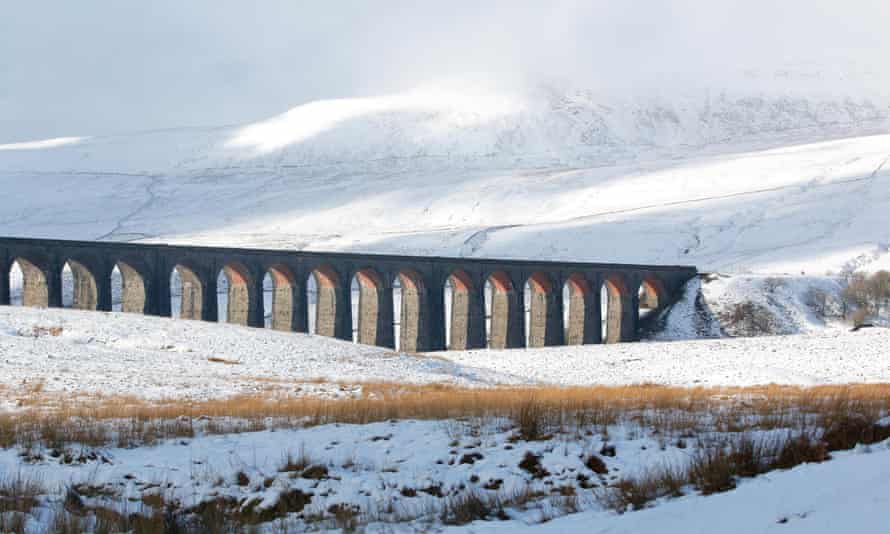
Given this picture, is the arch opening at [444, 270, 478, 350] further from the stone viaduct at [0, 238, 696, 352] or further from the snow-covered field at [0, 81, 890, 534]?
the snow-covered field at [0, 81, 890, 534]

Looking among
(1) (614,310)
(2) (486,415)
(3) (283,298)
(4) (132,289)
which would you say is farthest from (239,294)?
(2) (486,415)

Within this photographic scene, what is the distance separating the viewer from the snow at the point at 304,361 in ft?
91.3

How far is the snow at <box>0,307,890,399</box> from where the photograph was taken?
27.8m

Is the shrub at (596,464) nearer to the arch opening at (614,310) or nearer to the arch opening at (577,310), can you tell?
the arch opening at (577,310)

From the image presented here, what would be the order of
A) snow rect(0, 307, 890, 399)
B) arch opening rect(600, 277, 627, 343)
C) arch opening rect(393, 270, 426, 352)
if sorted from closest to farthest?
snow rect(0, 307, 890, 399), arch opening rect(393, 270, 426, 352), arch opening rect(600, 277, 627, 343)

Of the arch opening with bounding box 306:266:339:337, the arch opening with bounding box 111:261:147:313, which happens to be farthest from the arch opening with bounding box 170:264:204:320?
the arch opening with bounding box 306:266:339:337

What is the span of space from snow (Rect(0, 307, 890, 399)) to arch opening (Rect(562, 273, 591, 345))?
2135cm

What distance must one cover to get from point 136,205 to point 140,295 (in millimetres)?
79049

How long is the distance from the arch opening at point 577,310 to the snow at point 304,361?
21.3 metres

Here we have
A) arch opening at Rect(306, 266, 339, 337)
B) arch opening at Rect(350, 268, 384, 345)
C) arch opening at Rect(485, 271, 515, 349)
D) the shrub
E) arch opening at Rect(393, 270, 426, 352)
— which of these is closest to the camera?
the shrub

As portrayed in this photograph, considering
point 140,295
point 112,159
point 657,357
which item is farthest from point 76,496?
point 112,159

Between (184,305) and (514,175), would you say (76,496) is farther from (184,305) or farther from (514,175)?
(514,175)

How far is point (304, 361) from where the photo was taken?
37.1 m

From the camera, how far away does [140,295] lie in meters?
58.1
